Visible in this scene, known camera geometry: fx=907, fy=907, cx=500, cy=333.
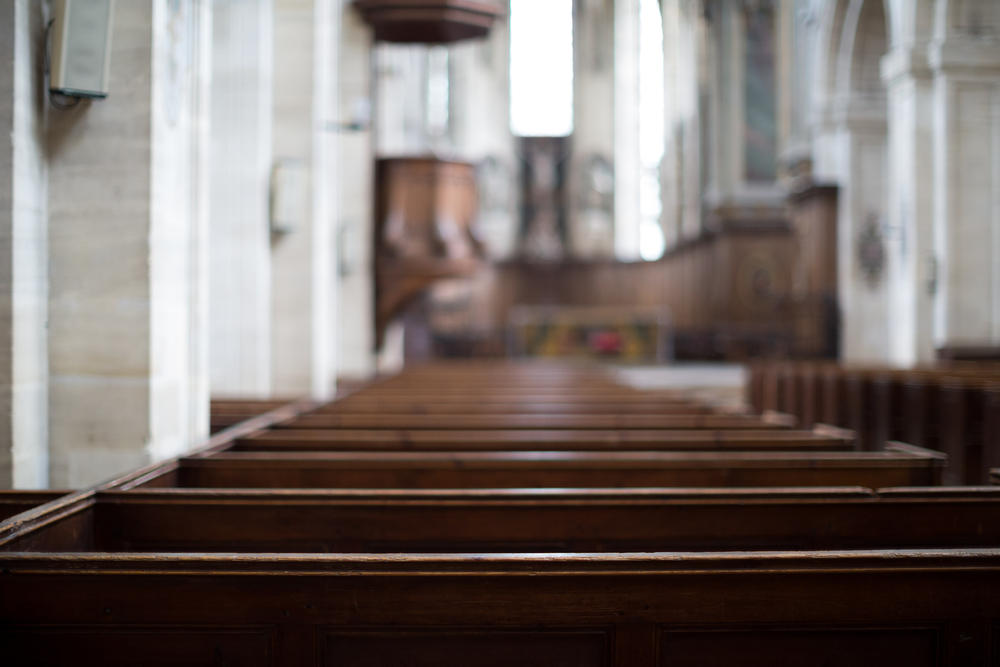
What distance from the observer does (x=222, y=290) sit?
580 centimetres

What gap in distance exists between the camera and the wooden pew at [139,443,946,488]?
2705 millimetres

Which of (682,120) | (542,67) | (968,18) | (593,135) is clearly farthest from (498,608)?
(542,67)

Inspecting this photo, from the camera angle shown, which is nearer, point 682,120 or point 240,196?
point 240,196

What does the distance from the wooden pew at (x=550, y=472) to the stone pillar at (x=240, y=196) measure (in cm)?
318

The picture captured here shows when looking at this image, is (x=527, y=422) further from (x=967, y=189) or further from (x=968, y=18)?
(x=968, y=18)

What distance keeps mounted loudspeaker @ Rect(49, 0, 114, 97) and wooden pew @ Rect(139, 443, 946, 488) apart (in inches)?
50.6

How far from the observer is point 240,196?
5852 millimetres

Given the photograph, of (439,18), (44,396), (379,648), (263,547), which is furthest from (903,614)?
(439,18)

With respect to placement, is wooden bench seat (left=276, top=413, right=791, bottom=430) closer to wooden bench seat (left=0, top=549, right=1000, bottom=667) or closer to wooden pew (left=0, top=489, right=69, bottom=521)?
wooden pew (left=0, top=489, right=69, bottom=521)

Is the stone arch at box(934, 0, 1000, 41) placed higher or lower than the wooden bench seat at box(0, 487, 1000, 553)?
higher

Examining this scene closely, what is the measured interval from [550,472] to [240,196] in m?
3.83

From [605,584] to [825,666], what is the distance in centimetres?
43

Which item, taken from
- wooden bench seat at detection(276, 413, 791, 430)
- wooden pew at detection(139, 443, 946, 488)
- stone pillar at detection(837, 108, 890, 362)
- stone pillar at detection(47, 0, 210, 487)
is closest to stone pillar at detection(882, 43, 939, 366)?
stone pillar at detection(837, 108, 890, 362)

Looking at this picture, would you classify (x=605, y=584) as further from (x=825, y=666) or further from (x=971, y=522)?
(x=971, y=522)
